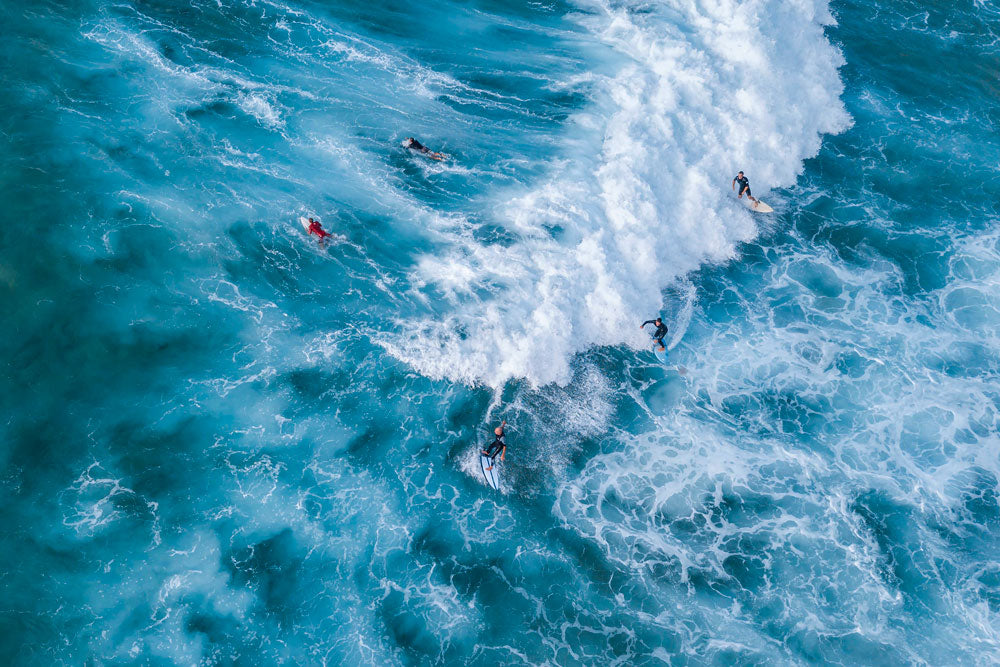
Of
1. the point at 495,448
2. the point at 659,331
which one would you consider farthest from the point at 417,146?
the point at 495,448

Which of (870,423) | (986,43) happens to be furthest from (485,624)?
(986,43)

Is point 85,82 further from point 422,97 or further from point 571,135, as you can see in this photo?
point 571,135

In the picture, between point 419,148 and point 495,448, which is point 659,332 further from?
point 419,148

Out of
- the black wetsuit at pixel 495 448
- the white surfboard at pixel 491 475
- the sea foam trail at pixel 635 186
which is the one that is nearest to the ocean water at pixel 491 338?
the sea foam trail at pixel 635 186

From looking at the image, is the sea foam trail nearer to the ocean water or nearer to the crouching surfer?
the ocean water

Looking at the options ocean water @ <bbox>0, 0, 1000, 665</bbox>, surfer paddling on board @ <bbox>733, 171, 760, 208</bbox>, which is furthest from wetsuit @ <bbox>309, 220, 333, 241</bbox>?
surfer paddling on board @ <bbox>733, 171, 760, 208</bbox>
